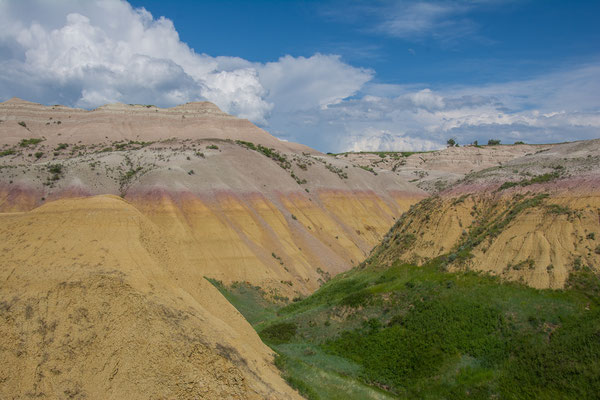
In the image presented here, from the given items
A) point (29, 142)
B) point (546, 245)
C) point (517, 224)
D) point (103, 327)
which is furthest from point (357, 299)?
point (29, 142)

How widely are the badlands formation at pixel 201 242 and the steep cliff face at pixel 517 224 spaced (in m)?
0.12

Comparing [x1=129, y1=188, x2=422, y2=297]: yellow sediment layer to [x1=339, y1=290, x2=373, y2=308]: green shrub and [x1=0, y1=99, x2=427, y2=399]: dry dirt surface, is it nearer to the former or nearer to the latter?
[x1=0, y1=99, x2=427, y2=399]: dry dirt surface

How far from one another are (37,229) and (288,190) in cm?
4265

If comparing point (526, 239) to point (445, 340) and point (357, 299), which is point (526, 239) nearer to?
point (445, 340)

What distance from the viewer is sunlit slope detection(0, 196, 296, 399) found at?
36.5 ft

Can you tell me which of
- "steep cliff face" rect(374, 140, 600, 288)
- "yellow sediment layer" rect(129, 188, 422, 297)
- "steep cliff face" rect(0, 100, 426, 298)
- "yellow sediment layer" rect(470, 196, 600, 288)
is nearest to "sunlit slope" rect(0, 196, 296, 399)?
"steep cliff face" rect(0, 100, 426, 298)

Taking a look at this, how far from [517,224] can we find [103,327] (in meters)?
23.9

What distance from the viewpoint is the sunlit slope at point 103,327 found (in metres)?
11.1

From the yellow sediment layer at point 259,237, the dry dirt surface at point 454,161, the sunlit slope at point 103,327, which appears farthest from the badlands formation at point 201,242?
the dry dirt surface at point 454,161

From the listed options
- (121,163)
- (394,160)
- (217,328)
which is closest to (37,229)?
(217,328)

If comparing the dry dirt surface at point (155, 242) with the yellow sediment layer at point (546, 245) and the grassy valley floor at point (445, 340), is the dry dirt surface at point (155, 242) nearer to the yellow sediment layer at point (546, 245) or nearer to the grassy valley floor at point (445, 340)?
the grassy valley floor at point (445, 340)

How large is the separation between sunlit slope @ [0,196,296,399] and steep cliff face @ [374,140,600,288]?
1607 cm

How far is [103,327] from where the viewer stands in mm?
12031

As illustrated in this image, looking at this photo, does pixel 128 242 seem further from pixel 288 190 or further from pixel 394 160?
pixel 394 160
